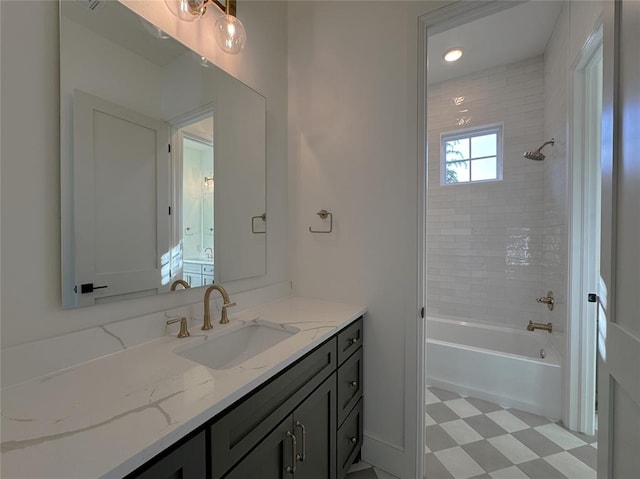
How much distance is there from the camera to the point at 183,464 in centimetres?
61

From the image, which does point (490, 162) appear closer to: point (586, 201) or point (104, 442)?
point (586, 201)

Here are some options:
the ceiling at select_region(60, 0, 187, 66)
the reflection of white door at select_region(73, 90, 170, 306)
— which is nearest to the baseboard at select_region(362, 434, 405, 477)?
the reflection of white door at select_region(73, 90, 170, 306)

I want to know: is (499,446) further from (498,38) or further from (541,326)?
(498,38)

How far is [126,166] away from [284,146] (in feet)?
3.23

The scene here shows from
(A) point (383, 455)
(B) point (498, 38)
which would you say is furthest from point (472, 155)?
(A) point (383, 455)

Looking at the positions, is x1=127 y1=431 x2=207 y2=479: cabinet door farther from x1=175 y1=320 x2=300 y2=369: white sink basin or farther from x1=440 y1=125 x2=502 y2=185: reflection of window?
x1=440 y1=125 x2=502 y2=185: reflection of window

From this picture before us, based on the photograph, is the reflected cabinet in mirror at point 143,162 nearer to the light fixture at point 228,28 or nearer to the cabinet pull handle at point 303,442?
the light fixture at point 228,28

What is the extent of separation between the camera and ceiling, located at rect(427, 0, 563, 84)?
2.06 metres

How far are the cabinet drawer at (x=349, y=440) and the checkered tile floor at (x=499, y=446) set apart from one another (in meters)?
0.43

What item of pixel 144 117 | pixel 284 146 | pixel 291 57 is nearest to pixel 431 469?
pixel 284 146

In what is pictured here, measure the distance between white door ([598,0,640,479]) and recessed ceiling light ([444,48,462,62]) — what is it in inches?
70.7

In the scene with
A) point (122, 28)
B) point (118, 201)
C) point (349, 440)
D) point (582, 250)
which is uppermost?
point (122, 28)

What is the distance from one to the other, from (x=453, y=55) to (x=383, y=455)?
3.09 meters

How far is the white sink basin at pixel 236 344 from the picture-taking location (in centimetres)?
113
